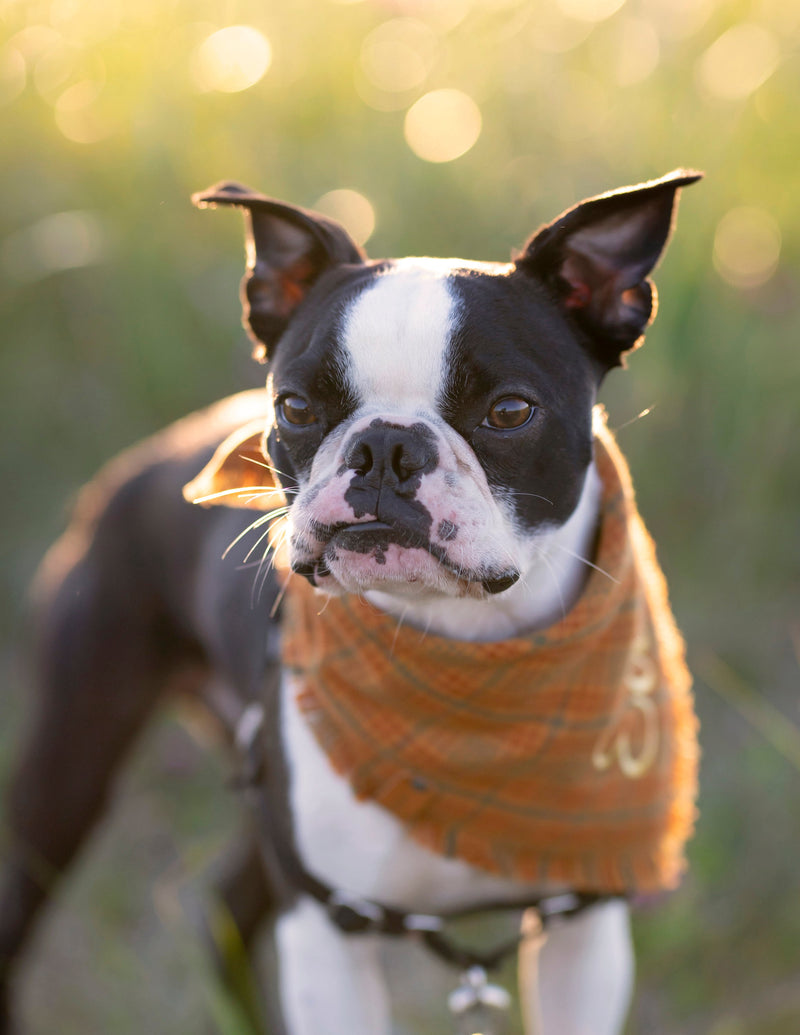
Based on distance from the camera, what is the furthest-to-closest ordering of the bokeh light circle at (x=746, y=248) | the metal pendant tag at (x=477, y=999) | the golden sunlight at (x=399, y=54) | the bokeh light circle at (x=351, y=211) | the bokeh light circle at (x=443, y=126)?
1. the golden sunlight at (x=399, y=54)
2. the bokeh light circle at (x=443, y=126)
3. the bokeh light circle at (x=351, y=211)
4. the bokeh light circle at (x=746, y=248)
5. the metal pendant tag at (x=477, y=999)

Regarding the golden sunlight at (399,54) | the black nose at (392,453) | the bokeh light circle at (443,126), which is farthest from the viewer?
the golden sunlight at (399,54)

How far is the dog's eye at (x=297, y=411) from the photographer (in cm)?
160

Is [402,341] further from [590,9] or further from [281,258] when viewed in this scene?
[590,9]

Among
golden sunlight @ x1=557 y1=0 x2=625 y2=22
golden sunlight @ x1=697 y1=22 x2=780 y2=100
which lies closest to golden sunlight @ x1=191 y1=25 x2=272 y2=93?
golden sunlight @ x1=557 y1=0 x2=625 y2=22

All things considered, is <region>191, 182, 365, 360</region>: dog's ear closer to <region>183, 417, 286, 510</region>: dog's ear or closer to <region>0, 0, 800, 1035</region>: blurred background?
<region>183, 417, 286, 510</region>: dog's ear

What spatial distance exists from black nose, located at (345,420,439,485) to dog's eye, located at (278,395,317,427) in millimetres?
164

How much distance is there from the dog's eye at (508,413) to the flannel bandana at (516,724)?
0.26 meters

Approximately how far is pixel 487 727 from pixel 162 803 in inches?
81.6

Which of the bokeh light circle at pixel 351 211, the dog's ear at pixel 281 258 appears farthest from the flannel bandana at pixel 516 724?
the bokeh light circle at pixel 351 211

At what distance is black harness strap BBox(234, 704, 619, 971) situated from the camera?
1.78 meters

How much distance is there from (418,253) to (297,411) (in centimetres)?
224

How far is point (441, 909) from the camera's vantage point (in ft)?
6.18

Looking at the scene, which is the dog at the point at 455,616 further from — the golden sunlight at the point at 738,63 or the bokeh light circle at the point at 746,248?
the golden sunlight at the point at 738,63

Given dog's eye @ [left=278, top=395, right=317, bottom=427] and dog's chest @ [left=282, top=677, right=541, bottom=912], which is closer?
dog's eye @ [left=278, top=395, right=317, bottom=427]
